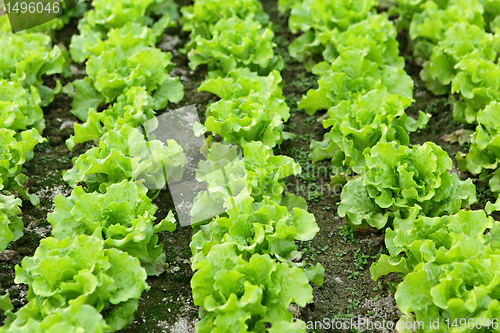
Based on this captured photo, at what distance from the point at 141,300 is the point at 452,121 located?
166 inches

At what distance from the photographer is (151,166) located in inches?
200

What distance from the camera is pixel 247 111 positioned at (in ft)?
17.7

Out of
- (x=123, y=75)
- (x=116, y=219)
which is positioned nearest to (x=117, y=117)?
(x=123, y=75)

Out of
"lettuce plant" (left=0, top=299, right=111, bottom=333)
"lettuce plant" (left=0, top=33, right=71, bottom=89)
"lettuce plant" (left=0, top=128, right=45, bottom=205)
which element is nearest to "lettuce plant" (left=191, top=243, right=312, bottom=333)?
"lettuce plant" (left=0, top=299, right=111, bottom=333)

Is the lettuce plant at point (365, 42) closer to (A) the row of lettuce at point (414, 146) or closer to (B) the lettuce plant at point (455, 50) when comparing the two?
(A) the row of lettuce at point (414, 146)

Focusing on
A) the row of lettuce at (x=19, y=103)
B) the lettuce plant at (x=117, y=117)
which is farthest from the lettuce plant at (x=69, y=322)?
the lettuce plant at (x=117, y=117)

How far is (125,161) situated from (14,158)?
1151 millimetres

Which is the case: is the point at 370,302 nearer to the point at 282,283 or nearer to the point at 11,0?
the point at 282,283

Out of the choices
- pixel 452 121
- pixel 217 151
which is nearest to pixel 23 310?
pixel 217 151

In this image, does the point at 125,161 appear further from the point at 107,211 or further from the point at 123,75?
the point at 123,75

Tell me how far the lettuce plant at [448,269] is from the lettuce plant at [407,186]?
335 millimetres

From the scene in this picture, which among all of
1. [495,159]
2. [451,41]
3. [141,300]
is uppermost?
[451,41]

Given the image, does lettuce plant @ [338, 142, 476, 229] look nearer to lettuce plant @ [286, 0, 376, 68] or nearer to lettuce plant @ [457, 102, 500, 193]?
lettuce plant @ [457, 102, 500, 193]

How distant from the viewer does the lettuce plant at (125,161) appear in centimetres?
482
